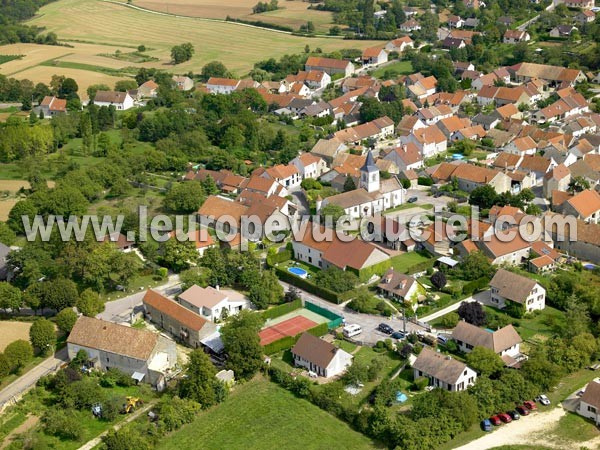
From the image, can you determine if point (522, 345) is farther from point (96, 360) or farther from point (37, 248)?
point (37, 248)

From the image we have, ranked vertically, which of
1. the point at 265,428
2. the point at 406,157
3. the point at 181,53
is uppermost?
→ the point at 181,53

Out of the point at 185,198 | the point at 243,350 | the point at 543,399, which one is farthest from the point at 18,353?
the point at 543,399

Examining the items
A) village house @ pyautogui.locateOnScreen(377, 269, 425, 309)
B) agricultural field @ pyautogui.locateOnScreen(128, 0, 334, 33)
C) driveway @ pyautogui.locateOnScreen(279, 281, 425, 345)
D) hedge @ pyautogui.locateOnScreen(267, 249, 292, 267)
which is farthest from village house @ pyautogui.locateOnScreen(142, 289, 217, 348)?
agricultural field @ pyautogui.locateOnScreen(128, 0, 334, 33)

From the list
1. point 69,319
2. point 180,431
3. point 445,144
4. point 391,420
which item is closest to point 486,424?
point 391,420

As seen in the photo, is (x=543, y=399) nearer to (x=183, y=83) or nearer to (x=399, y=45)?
(x=183, y=83)

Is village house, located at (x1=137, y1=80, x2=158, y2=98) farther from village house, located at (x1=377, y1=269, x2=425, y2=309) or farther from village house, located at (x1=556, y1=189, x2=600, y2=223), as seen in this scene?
village house, located at (x1=377, y1=269, x2=425, y2=309)

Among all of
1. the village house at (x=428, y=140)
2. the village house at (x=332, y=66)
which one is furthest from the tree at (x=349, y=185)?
the village house at (x=332, y=66)

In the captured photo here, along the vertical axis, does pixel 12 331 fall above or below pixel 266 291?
below
